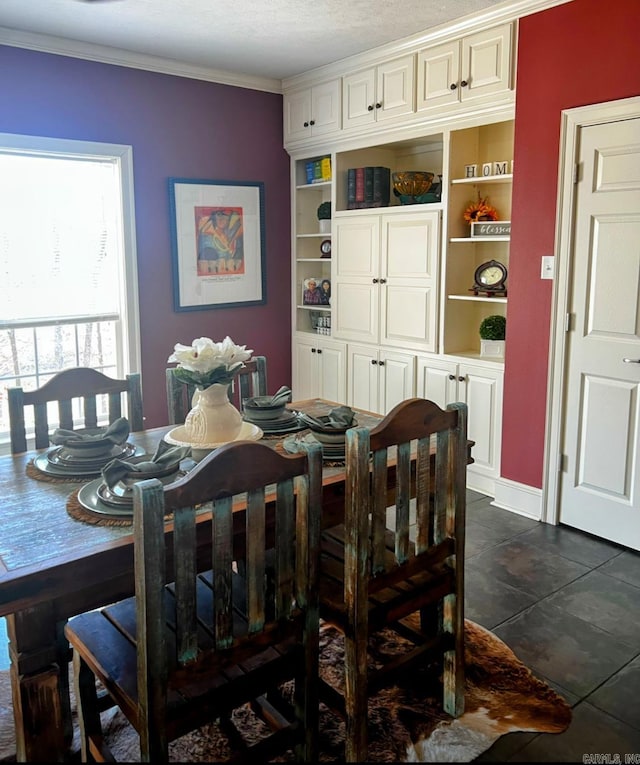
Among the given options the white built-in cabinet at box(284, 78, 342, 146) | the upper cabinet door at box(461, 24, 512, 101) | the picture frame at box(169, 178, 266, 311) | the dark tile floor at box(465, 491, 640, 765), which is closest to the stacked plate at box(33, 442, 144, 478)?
the dark tile floor at box(465, 491, 640, 765)

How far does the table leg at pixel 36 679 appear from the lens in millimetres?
1596

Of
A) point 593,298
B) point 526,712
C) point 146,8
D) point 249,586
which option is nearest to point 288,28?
point 146,8

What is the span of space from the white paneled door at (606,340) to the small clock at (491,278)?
0.57 m

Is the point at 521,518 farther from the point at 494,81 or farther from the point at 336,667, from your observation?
the point at 494,81

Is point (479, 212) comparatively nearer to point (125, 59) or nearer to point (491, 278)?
point (491, 278)

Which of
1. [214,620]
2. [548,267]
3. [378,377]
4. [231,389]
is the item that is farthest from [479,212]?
[214,620]

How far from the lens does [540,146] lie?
3.40 meters

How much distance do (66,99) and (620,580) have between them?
13.0 ft

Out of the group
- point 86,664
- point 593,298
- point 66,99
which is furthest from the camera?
point 66,99

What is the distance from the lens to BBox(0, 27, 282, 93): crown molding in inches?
149

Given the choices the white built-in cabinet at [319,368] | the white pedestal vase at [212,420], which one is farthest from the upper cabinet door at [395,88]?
the white pedestal vase at [212,420]

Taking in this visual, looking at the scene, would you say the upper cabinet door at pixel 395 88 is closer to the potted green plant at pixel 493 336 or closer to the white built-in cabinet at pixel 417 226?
the white built-in cabinet at pixel 417 226

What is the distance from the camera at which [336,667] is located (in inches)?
91.3

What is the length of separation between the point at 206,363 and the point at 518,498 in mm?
2265
